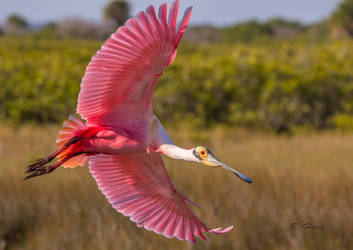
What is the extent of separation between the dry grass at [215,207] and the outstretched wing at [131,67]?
2.08 m

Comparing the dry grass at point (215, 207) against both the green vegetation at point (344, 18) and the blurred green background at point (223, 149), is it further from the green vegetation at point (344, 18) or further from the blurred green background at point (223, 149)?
the green vegetation at point (344, 18)

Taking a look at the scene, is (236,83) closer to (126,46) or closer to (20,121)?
(20,121)

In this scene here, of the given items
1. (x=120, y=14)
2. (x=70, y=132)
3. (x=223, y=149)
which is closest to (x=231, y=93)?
(x=223, y=149)

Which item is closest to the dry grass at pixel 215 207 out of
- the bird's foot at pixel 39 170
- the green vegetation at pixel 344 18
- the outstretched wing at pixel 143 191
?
the outstretched wing at pixel 143 191

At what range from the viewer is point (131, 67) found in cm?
103

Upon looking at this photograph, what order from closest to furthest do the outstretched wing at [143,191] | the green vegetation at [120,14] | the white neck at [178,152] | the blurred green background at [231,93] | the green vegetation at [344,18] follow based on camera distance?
1. the white neck at [178,152]
2. the green vegetation at [120,14]
3. the outstretched wing at [143,191]
4. the blurred green background at [231,93]
5. the green vegetation at [344,18]

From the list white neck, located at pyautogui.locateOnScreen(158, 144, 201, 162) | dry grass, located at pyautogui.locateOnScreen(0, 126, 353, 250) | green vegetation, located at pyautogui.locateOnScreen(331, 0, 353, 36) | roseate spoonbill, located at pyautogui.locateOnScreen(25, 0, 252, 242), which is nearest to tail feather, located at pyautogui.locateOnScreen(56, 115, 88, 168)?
roseate spoonbill, located at pyautogui.locateOnScreen(25, 0, 252, 242)

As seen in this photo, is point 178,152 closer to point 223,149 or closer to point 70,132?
point 70,132

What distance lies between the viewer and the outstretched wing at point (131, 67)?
954 millimetres

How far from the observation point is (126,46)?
985 mm

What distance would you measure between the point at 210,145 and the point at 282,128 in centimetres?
193

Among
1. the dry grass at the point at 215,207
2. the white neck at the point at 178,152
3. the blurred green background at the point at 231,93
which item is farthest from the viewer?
→ the blurred green background at the point at 231,93

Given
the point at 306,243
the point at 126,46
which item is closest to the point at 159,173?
the point at 126,46

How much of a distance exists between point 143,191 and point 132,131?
22 centimetres
